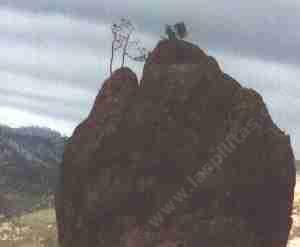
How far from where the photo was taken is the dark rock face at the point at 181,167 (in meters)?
49.1

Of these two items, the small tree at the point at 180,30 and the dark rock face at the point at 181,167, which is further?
the small tree at the point at 180,30

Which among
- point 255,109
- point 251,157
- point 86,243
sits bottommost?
point 86,243

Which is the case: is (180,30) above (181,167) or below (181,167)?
above

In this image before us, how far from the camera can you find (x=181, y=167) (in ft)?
163

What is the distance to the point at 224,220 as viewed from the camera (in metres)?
48.7

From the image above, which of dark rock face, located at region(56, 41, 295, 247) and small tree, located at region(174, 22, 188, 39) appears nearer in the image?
dark rock face, located at region(56, 41, 295, 247)

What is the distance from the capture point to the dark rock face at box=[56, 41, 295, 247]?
49.1m

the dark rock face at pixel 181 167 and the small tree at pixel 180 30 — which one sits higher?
the small tree at pixel 180 30

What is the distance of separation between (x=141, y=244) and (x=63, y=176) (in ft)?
27.4

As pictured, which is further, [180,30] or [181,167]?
[180,30]

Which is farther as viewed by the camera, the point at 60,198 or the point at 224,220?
the point at 60,198

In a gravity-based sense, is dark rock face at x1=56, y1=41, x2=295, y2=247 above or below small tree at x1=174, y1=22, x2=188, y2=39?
below

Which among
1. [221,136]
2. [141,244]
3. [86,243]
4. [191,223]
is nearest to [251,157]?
[221,136]

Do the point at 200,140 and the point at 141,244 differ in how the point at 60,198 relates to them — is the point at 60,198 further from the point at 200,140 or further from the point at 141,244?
the point at 200,140
